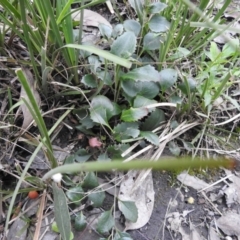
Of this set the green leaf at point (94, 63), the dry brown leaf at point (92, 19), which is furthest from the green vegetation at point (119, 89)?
the dry brown leaf at point (92, 19)

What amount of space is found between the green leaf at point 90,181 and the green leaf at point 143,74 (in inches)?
9.9

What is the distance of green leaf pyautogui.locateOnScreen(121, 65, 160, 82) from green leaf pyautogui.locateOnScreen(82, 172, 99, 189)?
251 mm

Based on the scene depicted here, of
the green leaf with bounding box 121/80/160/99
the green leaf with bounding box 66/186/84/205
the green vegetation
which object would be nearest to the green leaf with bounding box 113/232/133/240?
the green vegetation

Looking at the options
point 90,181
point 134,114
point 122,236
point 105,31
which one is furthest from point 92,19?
point 122,236

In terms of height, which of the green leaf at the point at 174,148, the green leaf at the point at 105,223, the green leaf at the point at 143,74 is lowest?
the green leaf at the point at 105,223

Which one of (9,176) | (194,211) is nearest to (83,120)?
(9,176)

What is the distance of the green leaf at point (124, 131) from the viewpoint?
864 mm

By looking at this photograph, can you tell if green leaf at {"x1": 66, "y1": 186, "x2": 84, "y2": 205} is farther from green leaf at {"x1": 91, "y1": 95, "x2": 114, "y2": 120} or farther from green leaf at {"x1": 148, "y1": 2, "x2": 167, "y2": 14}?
green leaf at {"x1": 148, "y1": 2, "x2": 167, "y2": 14}

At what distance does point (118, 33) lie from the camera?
0.98 meters

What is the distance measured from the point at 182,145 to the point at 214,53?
27cm

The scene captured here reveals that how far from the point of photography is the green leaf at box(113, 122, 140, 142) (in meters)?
0.86

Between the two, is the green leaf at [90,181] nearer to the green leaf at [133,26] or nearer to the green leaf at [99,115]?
the green leaf at [99,115]

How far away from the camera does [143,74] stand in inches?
35.2

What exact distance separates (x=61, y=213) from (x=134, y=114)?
281 millimetres
